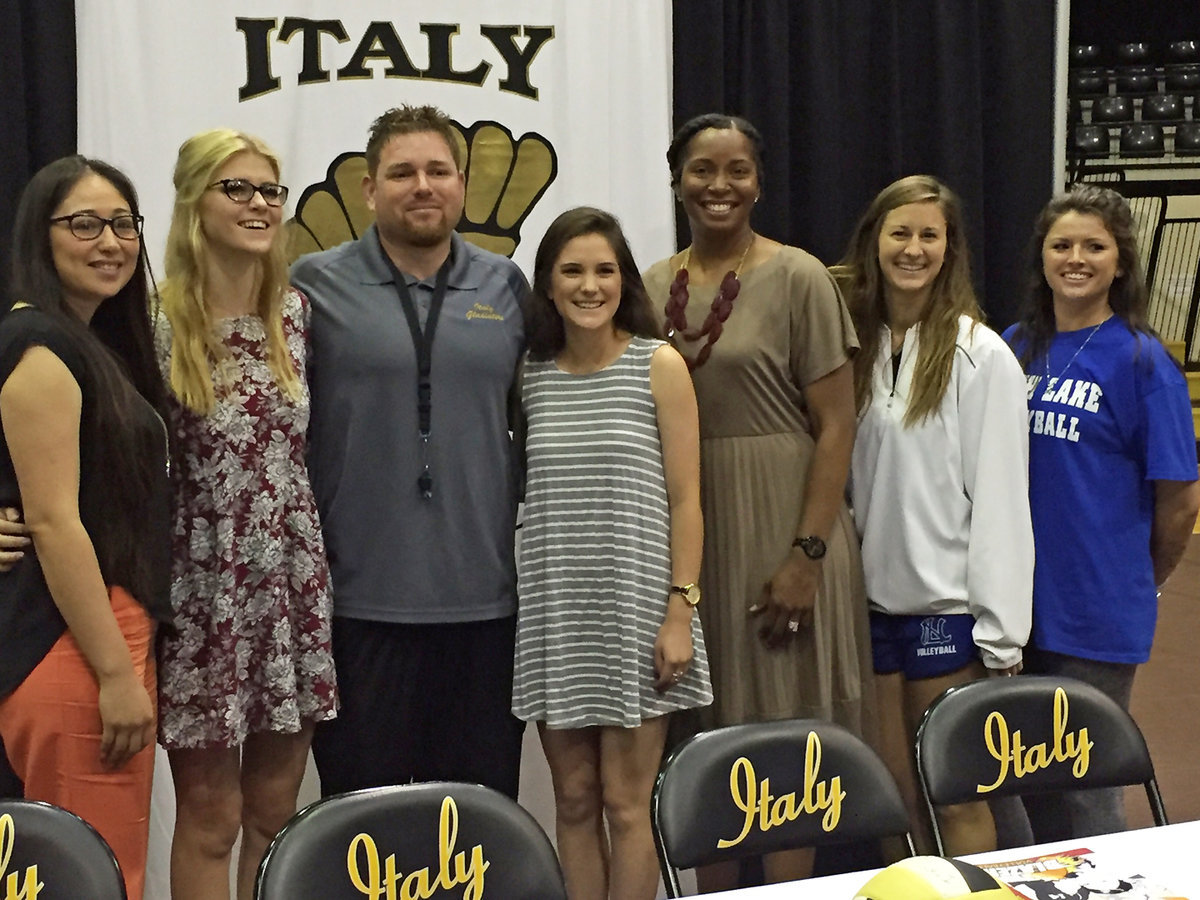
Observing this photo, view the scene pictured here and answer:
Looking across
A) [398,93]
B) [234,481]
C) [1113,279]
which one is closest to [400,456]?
[234,481]

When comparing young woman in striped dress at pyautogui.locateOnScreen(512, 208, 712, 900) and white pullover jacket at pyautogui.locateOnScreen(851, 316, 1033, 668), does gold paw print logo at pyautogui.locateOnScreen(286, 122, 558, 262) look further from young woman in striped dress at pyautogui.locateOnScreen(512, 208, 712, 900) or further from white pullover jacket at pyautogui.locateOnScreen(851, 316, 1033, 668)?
white pullover jacket at pyautogui.locateOnScreen(851, 316, 1033, 668)

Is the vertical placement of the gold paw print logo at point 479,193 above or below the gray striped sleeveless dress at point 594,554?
above

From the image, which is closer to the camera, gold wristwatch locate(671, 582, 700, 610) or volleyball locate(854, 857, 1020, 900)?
volleyball locate(854, 857, 1020, 900)

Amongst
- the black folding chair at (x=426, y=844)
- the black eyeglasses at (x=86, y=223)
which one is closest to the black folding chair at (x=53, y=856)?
the black folding chair at (x=426, y=844)

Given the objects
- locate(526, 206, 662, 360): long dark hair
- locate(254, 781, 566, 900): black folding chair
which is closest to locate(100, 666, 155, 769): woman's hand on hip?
locate(254, 781, 566, 900): black folding chair

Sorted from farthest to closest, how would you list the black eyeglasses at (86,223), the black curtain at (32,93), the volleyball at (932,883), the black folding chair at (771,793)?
the black curtain at (32,93) → the black eyeglasses at (86,223) → the black folding chair at (771,793) → the volleyball at (932,883)

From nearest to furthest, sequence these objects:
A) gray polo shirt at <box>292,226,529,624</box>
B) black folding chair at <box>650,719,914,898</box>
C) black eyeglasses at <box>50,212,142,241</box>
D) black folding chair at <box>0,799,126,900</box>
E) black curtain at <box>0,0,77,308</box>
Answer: black folding chair at <box>0,799,126,900</box>
black folding chair at <box>650,719,914,898</box>
black eyeglasses at <box>50,212,142,241</box>
gray polo shirt at <box>292,226,529,624</box>
black curtain at <box>0,0,77,308</box>

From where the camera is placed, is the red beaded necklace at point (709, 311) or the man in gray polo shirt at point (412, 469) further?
the red beaded necklace at point (709, 311)

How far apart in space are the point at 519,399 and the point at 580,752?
0.69 m

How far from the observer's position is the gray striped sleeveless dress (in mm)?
2391

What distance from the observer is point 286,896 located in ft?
5.51

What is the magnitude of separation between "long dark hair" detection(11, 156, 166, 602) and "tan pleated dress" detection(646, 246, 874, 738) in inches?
42.6

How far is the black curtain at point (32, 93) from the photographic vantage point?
3.06 metres

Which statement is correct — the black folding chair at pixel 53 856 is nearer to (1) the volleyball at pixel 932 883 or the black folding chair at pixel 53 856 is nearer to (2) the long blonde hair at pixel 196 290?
(2) the long blonde hair at pixel 196 290
